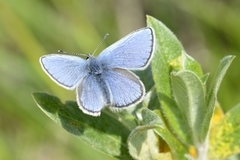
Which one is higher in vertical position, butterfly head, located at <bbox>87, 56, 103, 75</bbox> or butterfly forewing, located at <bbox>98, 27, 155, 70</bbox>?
butterfly forewing, located at <bbox>98, 27, 155, 70</bbox>

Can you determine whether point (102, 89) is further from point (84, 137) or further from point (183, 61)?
point (183, 61)

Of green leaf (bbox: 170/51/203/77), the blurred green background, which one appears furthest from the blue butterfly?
the blurred green background

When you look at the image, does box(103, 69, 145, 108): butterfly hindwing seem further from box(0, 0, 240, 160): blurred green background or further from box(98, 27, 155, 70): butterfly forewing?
box(0, 0, 240, 160): blurred green background

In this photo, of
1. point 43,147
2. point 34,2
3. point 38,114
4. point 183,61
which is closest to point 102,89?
point 183,61

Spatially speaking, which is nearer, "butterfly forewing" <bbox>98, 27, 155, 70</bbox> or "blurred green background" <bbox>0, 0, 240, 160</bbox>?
"butterfly forewing" <bbox>98, 27, 155, 70</bbox>

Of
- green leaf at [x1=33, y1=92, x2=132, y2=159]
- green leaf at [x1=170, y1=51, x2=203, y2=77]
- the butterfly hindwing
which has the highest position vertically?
green leaf at [x1=170, y1=51, x2=203, y2=77]

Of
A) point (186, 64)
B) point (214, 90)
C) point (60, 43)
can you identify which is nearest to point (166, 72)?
point (186, 64)
